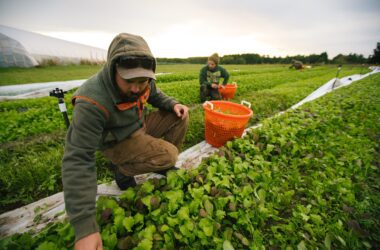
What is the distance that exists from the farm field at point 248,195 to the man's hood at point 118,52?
89 centimetres

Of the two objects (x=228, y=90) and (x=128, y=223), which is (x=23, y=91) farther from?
(x=128, y=223)

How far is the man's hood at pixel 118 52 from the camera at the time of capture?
51.3 inches

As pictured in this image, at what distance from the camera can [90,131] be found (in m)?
1.26

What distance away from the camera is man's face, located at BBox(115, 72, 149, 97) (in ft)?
4.56

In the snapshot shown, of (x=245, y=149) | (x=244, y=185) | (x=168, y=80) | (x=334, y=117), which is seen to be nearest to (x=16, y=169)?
(x=244, y=185)

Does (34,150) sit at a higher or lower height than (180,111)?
lower

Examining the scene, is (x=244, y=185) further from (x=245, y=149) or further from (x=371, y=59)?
(x=371, y=59)

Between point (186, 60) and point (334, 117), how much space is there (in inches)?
2595

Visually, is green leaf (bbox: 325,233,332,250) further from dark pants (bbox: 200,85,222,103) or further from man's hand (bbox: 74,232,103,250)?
dark pants (bbox: 200,85,222,103)

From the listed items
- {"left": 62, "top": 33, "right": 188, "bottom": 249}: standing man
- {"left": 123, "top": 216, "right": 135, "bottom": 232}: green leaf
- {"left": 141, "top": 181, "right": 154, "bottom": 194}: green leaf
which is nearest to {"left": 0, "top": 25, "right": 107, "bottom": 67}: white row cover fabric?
{"left": 62, "top": 33, "right": 188, "bottom": 249}: standing man

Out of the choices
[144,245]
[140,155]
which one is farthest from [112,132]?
[144,245]

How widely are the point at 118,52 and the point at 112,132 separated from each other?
2.41 feet

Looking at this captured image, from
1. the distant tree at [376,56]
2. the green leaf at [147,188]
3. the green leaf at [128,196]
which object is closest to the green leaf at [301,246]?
the green leaf at [147,188]

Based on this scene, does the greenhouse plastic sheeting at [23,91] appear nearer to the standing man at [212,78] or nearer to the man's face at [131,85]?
the standing man at [212,78]
